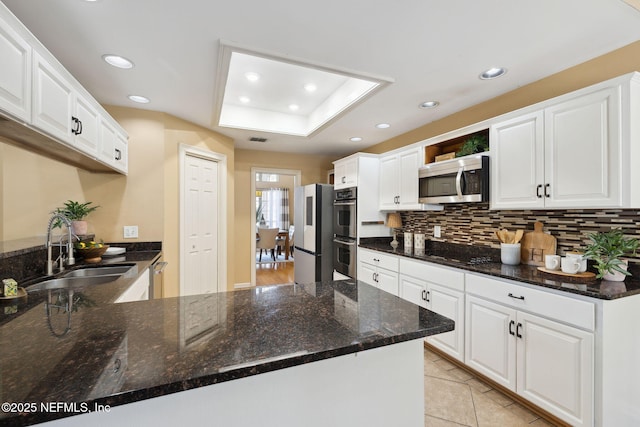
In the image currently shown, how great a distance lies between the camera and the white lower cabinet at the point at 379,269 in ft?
10.2

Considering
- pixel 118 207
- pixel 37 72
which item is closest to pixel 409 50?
pixel 37 72

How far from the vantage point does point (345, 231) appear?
401 cm

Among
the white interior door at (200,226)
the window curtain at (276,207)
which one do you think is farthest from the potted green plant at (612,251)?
the window curtain at (276,207)

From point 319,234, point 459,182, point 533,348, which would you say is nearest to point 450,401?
point 533,348

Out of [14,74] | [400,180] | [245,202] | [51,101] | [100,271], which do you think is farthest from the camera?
[245,202]

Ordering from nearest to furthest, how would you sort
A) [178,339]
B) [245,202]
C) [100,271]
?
[178,339], [100,271], [245,202]

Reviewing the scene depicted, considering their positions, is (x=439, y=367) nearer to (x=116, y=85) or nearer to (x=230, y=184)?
(x=230, y=184)

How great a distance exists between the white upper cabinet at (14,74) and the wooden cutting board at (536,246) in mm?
3254

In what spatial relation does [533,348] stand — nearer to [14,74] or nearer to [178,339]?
[178,339]

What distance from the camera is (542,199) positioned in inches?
80.5

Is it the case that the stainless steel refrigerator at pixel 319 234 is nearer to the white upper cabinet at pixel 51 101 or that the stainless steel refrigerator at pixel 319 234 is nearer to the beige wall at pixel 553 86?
the beige wall at pixel 553 86

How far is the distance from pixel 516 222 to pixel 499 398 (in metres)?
1.40

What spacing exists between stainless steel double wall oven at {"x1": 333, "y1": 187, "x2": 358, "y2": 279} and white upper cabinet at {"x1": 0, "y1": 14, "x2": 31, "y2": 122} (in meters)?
3.12

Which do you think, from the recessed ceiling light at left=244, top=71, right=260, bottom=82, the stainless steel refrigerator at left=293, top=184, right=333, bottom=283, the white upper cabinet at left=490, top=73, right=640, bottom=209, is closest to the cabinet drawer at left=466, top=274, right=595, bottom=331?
the white upper cabinet at left=490, top=73, right=640, bottom=209
